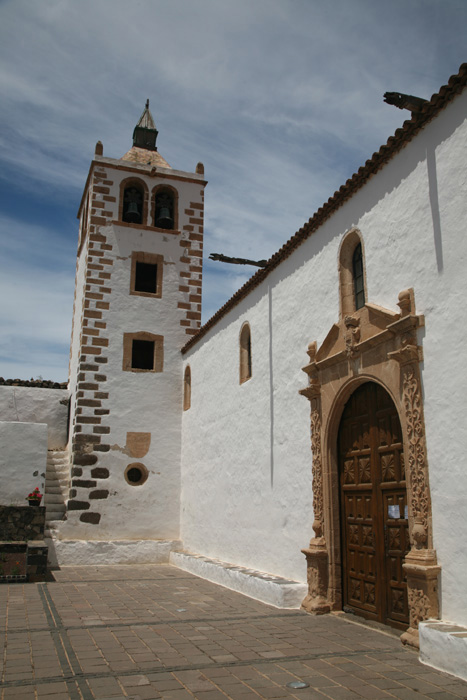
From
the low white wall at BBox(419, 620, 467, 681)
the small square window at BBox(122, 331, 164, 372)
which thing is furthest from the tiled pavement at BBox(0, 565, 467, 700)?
the small square window at BBox(122, 331, 164, 372)

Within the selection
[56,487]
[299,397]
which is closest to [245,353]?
[299,397]

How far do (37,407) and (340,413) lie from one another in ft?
33.4

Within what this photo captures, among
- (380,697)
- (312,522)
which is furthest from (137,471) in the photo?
(380,697)

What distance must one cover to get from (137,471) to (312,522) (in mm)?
6578

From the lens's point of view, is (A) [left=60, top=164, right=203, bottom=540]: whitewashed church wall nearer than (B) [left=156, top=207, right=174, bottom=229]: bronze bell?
Yes

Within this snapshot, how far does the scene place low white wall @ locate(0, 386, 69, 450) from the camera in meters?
14.9

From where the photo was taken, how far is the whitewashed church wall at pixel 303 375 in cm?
514

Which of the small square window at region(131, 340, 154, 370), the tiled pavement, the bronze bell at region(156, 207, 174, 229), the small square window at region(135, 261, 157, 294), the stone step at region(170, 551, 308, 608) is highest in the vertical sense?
the bronze bell at region(156, 207, 174, 229)

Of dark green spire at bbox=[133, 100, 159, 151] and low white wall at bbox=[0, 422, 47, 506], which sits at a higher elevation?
dark green spire at bbox=[133, 100, 159, 151]

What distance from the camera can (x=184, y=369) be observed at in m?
13.8

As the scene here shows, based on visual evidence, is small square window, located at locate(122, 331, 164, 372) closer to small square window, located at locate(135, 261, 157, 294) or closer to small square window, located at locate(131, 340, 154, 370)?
small square window, located at locate(131, 340, 154, 370)

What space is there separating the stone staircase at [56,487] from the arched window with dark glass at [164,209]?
5.95m

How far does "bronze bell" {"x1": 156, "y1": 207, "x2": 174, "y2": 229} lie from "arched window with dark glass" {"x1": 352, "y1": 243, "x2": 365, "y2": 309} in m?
8.28

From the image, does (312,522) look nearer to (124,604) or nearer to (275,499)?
(275,499)
